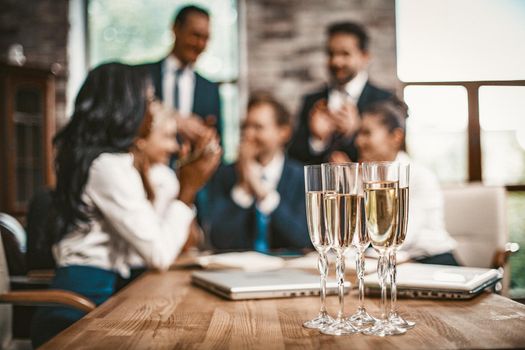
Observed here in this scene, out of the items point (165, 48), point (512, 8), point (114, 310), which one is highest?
point (512, 8)

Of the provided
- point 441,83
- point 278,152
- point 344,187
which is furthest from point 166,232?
point 441,83

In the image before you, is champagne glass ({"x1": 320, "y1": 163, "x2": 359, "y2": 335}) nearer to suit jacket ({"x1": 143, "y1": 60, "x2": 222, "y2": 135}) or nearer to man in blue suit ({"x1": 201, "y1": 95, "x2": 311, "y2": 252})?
man in blue suit ({"x1": 201, "y1": 95, "x2": 311, "y2": 252})

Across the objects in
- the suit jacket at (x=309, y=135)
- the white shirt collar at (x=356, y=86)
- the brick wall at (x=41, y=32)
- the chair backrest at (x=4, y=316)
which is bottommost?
the chair backrest at (x=4, y=316)

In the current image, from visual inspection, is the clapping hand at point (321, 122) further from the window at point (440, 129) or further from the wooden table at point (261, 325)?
the wooden table at point (261, 325)

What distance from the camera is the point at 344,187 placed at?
3.49ft

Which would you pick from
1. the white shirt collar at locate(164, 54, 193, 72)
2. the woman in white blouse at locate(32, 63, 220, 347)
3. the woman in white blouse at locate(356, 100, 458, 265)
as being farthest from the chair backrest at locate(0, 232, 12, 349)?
the white shirt collar at locate(164, 54, 193, 72)

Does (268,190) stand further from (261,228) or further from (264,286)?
(264,286)

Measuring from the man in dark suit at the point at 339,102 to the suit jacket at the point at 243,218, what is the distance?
28 centimetres

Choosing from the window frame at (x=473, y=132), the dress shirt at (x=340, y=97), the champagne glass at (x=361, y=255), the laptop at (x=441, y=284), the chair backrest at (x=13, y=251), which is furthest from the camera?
the window frame at (x=473, y=132)

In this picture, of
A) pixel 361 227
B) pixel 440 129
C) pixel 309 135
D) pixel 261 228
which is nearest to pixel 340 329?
pixel 361 227

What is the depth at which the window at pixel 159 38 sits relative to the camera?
4.39 metres

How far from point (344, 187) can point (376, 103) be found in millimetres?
3402

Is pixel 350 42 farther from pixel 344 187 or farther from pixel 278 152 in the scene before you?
pixel 344 187

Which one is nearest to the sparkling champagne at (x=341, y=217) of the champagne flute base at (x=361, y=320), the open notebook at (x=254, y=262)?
the champagne flute base at (x=361, y=320)
